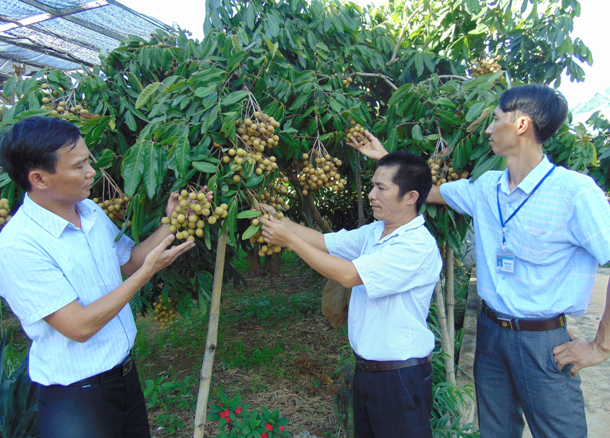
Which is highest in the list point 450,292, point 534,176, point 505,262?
point 534,176

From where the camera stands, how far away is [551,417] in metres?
1.41

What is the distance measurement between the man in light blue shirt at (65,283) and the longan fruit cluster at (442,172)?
4.12ft

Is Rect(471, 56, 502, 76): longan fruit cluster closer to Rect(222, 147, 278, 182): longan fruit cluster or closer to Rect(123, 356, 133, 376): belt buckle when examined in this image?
Rect(222, 147, 278, 182): longan fruit cluster

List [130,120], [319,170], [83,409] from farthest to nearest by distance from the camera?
1. [130,120]
2. [319,170]
3. [83,409]

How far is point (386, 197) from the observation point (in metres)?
1.50

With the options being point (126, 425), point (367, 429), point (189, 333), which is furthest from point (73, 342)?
point (189, 333)

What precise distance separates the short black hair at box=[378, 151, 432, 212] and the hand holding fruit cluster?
26.0 inches

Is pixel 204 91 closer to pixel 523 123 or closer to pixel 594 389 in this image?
pixel 523 123

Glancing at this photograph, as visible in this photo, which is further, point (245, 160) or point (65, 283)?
point (245, 160)

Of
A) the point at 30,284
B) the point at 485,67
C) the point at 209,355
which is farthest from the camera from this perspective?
the point at 485,67

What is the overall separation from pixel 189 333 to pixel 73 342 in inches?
117

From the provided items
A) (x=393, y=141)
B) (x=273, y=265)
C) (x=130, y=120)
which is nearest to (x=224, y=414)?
(x=130, y=120)

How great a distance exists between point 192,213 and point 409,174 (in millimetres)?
831

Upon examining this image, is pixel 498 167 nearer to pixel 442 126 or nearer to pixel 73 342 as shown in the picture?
pixel 442 126
